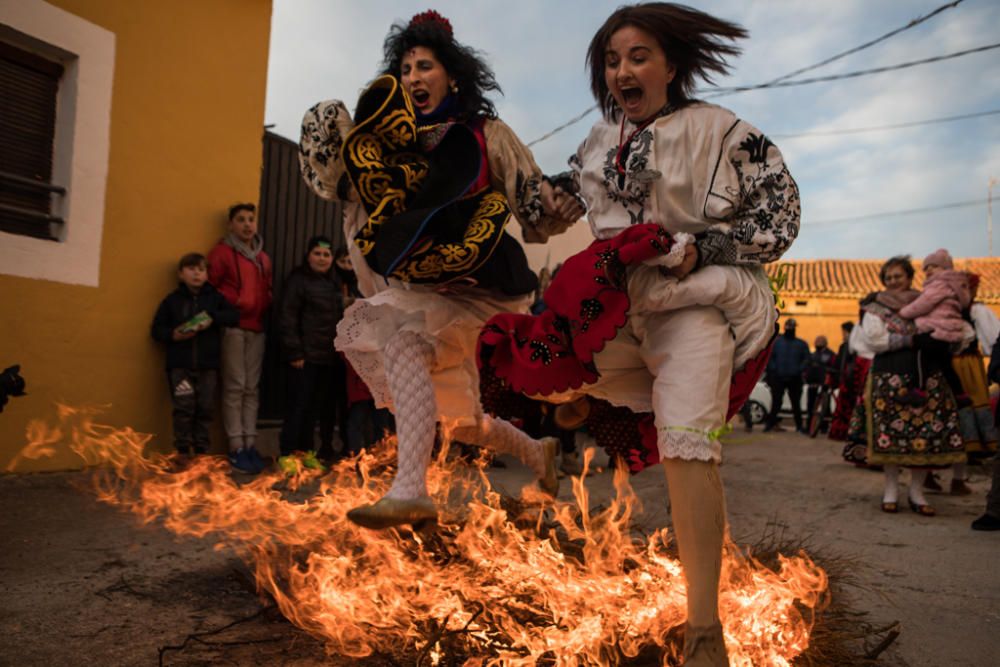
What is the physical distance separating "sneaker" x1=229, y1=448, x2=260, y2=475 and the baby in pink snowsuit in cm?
502

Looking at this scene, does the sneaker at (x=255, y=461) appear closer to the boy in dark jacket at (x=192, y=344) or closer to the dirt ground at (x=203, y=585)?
the boy in dark jacket at (x=192, y=344)

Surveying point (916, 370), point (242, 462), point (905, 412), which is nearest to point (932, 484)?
point (905, 412)

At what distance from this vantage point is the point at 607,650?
1.97 m

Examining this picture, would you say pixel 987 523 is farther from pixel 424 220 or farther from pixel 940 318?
pixel 424 220

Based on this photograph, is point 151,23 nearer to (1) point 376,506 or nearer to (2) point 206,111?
(2) point 206,111

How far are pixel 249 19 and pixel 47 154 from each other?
7.26ft

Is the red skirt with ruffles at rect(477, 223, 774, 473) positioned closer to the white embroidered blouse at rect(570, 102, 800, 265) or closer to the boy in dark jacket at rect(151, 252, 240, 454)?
the white embroidered blouse at rect(570, 102, 800, 265)

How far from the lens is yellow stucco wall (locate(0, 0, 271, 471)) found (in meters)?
4.70

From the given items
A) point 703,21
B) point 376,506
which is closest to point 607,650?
point 376,506

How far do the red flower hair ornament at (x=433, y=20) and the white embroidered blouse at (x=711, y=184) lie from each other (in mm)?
1169

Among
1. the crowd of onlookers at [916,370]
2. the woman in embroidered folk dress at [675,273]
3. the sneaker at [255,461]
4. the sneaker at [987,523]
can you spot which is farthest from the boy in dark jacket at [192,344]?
the sneaker at [987,523]

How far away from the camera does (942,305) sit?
5.22 metres

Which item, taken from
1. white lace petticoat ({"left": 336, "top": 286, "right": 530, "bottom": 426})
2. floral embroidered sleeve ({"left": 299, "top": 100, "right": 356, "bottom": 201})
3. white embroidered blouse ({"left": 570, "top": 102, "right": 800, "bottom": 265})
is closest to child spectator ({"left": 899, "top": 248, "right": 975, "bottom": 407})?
white lace petticoat ({"left": 336, "top": 286, "right": 530, "bottom": 426})

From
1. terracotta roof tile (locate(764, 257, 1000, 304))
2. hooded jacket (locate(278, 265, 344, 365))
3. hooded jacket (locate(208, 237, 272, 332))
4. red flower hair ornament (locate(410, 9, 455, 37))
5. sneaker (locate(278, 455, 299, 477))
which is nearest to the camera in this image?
red flower hair ornament (locate(410, 9, 455, 37))
